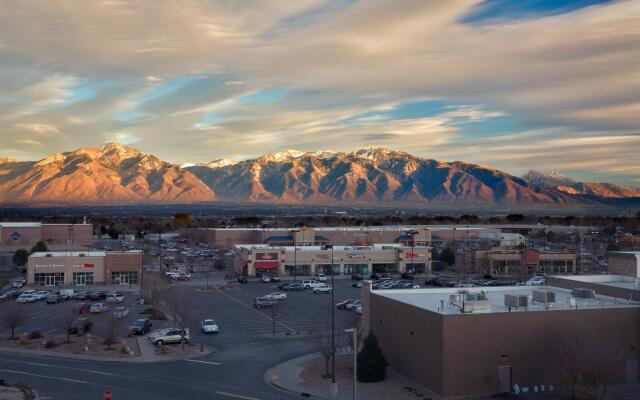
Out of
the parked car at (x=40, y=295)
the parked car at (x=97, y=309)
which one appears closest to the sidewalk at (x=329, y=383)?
the parked car at (x=97, y=309)

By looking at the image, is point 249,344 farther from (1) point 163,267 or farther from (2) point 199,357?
(1) point 163,267

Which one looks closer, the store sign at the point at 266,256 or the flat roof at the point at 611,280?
the flat roof at the point at 611,280

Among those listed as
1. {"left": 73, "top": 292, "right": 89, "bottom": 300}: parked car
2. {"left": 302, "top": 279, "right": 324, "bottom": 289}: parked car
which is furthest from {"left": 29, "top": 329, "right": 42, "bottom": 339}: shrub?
{"left": 302, "top": 279, "right": 324, "bottom": 289}: parked car

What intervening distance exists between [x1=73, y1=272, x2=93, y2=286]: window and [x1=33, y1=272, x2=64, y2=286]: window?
1.14m

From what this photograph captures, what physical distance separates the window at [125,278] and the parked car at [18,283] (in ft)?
25.7

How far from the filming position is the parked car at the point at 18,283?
5830 cm

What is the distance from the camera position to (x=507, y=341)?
25578mm

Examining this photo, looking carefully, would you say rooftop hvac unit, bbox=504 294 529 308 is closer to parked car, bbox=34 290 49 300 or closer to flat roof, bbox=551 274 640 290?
flat roof, bbox=551 274 640 290

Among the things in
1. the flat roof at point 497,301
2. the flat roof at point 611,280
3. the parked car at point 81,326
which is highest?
the flat roof at point 611,280

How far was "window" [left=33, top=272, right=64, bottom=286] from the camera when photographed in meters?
59.7

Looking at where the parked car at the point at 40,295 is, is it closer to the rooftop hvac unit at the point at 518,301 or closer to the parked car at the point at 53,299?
the parked car at the point at 53,299

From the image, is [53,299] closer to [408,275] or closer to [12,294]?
[12,294]

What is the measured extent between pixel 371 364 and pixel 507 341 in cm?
563

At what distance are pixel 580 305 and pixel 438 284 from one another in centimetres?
3361
